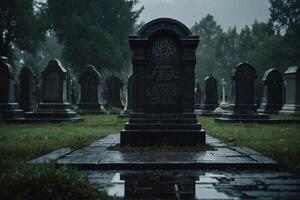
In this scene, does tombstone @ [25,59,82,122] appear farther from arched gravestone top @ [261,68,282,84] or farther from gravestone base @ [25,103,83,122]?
arched gravestone top @ [261,68,282,84]

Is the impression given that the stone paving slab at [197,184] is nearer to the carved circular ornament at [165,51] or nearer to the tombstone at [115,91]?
the carved circular ornament at [165,51]

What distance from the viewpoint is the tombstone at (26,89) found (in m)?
26.0

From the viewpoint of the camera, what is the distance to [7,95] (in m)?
21.1

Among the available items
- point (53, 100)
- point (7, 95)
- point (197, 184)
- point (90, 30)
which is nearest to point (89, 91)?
point (7, 95)

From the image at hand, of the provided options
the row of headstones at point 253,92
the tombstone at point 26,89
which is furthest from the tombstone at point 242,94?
the tombstone at point 26,89

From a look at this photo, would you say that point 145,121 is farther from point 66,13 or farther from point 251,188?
point 66,13

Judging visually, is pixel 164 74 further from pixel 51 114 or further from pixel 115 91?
pixel 115 91

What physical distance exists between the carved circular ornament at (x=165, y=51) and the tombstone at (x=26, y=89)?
1787 cm

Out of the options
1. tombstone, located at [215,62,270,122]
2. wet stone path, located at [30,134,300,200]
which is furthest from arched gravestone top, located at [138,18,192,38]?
tombstone, located at [215,62,270,122]

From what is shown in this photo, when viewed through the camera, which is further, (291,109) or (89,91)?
(89,91)

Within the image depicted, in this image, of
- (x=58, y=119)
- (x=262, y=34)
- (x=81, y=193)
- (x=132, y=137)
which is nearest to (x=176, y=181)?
(x=81, y=193)

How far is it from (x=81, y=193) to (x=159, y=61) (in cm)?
591

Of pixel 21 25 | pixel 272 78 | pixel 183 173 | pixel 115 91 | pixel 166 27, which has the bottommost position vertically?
pixel 183 173

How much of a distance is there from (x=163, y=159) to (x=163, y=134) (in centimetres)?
228
